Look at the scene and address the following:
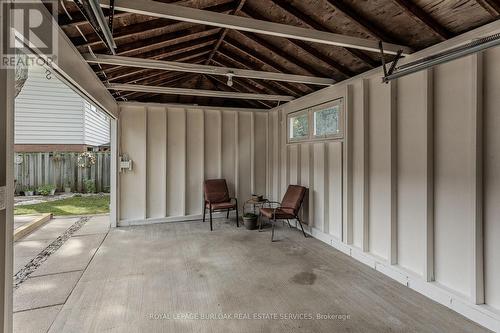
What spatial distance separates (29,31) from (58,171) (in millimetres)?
8040

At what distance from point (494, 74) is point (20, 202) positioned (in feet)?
30.9

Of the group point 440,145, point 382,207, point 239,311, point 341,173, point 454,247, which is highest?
point 440,145

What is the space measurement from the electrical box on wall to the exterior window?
12.1ft

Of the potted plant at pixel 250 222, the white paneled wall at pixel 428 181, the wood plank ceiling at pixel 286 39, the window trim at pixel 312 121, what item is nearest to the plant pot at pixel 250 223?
the potted plant at pixel 250 222

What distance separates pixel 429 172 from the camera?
273 centimetres

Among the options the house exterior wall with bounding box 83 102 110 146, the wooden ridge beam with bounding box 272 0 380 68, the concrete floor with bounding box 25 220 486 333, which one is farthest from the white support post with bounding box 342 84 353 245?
the house exterior wall with bounding box 83 102 110 146

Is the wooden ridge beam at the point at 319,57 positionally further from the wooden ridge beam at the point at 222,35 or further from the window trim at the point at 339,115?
the wooden ridge beam at the point at 222,35

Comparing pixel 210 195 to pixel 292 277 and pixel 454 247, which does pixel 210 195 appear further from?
pixel 454 247

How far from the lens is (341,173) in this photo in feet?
13.4

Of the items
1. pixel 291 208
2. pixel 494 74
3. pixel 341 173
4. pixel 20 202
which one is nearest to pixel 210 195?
pixel 291 208

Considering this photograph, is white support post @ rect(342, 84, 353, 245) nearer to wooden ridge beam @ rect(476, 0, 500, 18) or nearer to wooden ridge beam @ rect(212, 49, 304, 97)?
wooden ridge beam @ rect(212, 49, 304, 97)

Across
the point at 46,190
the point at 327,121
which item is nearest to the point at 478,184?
the point at 327,121

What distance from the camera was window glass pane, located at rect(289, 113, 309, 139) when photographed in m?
5.03

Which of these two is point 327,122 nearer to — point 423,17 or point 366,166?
point 366,166
